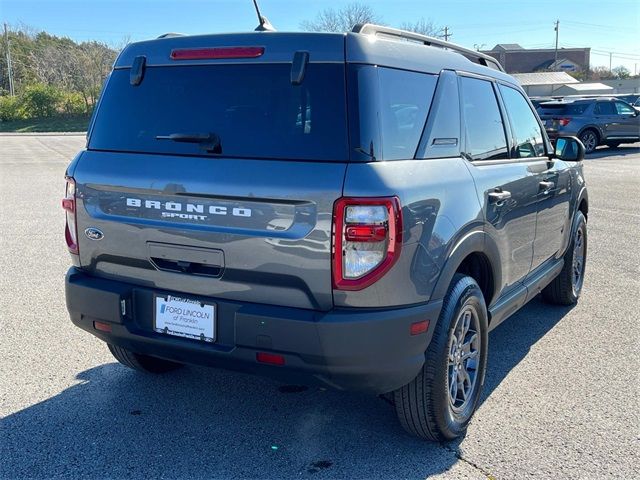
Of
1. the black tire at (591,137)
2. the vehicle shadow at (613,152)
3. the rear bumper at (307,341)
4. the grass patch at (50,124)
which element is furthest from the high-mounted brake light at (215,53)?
the grass patch at (50,124)

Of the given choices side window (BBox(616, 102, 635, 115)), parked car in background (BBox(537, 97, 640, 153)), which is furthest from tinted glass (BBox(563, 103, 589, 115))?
side window (BBox(616, 102, 635, 115))

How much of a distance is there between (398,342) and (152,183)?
1.34m

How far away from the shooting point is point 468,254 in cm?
317

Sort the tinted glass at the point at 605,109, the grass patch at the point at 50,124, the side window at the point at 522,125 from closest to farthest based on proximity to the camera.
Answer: the side window at the point at 522,125, the tinted glass at the point at 605,109, the grass patch at the point at 50,124

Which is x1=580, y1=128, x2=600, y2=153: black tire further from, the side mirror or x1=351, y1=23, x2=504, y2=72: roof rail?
x1=351, y1=23, x2=504, y2=72: roof rail

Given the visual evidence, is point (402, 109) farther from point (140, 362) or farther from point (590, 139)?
point (590, 139)

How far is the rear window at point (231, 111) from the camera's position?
269 centimetres

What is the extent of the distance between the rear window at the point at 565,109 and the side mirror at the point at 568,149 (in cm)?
1740

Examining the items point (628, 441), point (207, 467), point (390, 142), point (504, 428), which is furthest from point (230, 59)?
point (628, 441)

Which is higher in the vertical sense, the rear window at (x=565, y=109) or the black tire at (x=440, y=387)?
the rear window at (x=565, y=109)

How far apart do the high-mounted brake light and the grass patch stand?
42506mm

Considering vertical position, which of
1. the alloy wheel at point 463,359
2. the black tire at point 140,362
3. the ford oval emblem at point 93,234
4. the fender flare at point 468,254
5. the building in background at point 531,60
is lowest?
the black tire at point 140,362

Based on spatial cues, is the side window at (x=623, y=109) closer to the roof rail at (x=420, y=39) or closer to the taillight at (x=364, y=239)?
the roof rail at (x=420, y=39)

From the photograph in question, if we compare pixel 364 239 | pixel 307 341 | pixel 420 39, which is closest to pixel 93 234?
pixel 307 341
